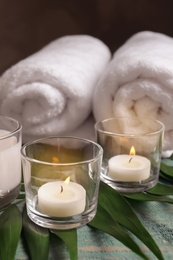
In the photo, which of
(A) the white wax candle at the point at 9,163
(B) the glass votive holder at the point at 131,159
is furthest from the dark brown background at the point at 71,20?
(A) the white wax candle at the point at 9,163

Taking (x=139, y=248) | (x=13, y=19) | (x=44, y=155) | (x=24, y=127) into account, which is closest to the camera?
(x=139, y=248)

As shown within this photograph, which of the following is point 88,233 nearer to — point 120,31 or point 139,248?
point 139,248

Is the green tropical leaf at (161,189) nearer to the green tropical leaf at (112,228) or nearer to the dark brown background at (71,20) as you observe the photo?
the green tropical leaf at (112,228)

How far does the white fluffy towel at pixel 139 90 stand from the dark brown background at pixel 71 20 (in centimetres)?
37

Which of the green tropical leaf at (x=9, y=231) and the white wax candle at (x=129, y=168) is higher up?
the white wax candle at (x=129, y=168)

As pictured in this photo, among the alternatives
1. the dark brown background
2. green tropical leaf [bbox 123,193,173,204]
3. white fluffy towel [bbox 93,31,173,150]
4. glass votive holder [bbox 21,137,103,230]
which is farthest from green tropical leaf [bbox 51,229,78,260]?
the dark brown background

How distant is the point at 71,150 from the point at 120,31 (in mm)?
580

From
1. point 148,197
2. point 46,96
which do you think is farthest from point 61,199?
point 46,96

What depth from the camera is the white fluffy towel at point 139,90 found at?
0.78 metres

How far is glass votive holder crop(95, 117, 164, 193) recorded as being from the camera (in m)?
0.70

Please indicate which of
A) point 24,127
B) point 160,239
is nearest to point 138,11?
point 24,127

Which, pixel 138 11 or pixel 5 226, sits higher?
pixel 138 11

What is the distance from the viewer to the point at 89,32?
1.21 meters

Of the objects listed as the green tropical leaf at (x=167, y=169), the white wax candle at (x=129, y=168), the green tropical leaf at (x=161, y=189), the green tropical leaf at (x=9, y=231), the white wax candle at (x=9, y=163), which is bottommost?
the green tropical leaf at (x=161, y=189)
